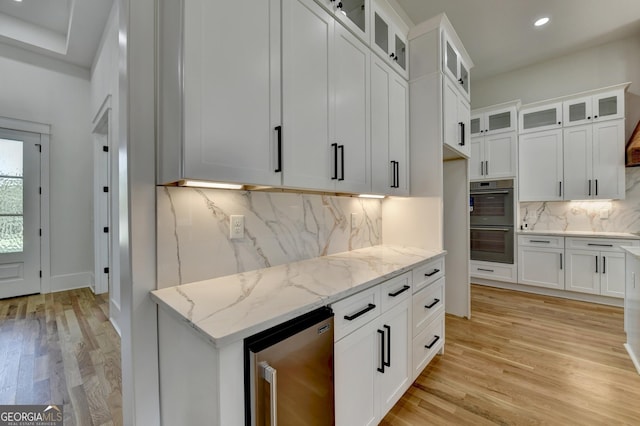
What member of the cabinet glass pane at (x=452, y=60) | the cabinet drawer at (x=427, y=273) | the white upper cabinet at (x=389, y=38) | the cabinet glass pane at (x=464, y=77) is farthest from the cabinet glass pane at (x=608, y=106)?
the cabinet drawer at (x=427, y=273)

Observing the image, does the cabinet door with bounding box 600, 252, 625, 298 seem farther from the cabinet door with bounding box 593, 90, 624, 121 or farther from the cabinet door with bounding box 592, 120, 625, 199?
the cabinet door with bounding box 593, 90, 624, 121

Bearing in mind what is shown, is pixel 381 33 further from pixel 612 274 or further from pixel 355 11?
pixel 612 274

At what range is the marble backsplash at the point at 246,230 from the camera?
4.32ft

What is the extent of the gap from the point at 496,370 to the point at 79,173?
5.88 m

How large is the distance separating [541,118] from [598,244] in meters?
1.96

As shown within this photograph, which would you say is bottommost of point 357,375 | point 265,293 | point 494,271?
point 494,271

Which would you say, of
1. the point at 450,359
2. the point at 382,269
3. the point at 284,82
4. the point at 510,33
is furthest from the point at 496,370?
the point at 510,33

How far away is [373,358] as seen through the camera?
1.48 m

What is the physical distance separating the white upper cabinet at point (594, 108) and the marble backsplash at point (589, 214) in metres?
0.79

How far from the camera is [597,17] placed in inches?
132

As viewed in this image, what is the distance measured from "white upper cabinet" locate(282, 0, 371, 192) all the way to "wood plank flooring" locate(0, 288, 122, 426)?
1.96m

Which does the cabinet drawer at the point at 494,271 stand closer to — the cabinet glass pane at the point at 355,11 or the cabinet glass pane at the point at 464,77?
the cabinet glass pane at the point at 464,77

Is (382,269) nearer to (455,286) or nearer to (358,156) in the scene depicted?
(358,156)

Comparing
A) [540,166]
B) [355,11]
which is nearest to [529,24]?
[540,166]
